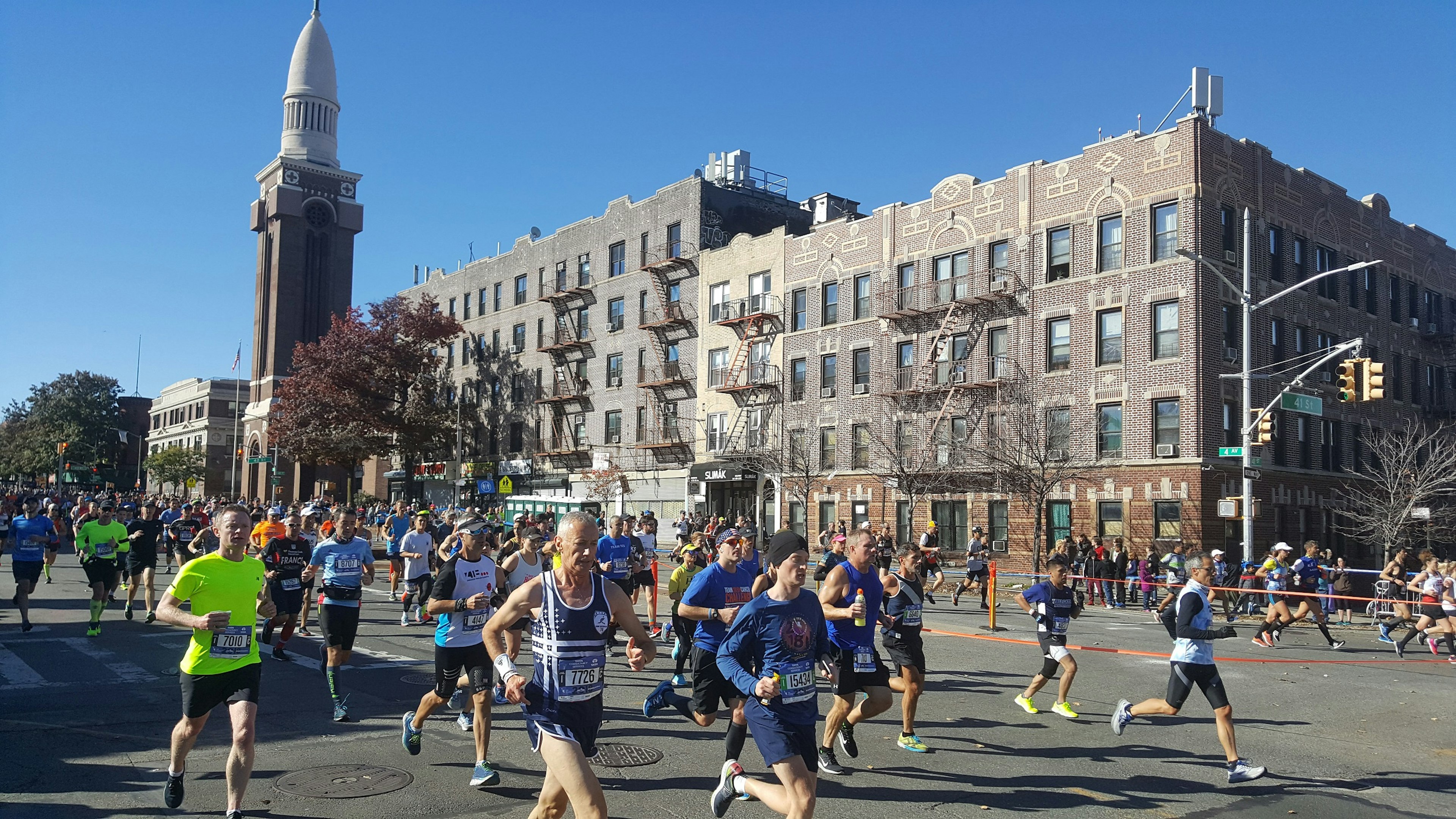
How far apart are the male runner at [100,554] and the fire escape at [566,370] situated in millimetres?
37137

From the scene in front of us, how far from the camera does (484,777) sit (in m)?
7.23

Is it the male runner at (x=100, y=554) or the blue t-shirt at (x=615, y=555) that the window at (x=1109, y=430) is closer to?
the blue t-shirt at (x=615, y=555)

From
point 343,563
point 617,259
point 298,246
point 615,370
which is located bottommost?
point 343,563

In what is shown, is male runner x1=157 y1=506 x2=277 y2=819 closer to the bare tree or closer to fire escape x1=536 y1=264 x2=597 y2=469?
the bare tree

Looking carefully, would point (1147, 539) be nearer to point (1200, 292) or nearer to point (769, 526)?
point (1200, 292)

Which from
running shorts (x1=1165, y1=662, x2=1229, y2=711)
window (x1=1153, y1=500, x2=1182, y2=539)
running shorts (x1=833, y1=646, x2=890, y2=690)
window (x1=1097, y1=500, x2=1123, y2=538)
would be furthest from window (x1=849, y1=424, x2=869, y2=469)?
running shorts (x1=833, y1=646, x2=890, y2=690)

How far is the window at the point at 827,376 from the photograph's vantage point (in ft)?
135

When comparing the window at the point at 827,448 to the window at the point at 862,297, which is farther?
the window at the point at 827,448

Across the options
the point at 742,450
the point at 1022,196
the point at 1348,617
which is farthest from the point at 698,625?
the point at 742,450

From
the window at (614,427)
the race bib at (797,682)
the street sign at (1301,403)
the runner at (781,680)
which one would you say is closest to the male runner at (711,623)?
the runner at (781,680)

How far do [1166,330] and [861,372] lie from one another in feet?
40.0

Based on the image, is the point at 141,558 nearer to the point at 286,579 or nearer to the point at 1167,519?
the point at 286,579

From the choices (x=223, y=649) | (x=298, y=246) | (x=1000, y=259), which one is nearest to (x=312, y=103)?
(x=298, y=246)

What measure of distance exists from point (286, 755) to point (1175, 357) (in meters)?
28.6
